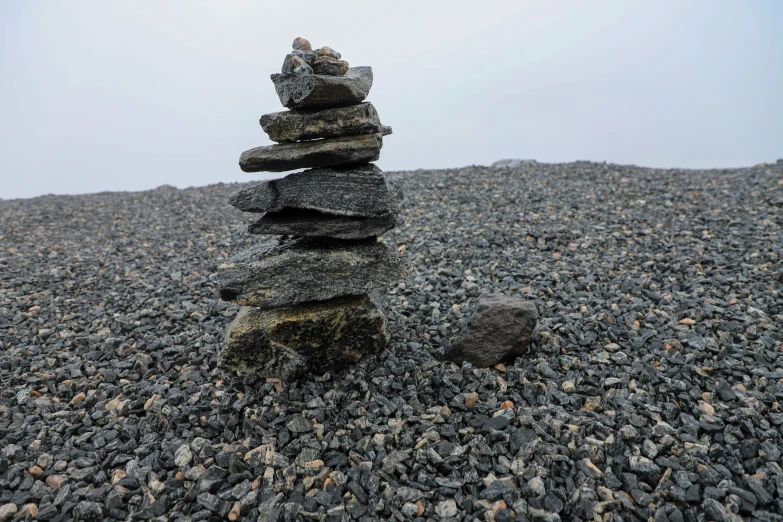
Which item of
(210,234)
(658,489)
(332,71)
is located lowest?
(658,489)

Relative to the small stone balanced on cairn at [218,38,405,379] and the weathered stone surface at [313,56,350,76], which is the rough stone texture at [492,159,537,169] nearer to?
the small stone balanced on cairn at [218,38,405,379]

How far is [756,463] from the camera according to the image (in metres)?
5.73

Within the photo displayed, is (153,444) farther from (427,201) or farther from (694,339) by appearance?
(427,201)

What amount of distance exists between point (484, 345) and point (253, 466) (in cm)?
358

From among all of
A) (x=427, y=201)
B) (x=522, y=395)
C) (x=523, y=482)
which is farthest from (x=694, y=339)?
(x=427, y=201)

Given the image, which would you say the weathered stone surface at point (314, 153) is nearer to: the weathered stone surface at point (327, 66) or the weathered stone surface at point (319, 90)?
the weathered stone surface at point (319, 90)

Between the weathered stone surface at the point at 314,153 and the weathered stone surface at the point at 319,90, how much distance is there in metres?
0.50

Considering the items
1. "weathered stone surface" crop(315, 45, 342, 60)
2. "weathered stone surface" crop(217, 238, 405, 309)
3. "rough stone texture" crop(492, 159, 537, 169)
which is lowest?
"weathered stone surface" crop(217, 238, 405, 309)

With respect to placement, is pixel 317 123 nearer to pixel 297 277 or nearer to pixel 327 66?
pixel 327 66

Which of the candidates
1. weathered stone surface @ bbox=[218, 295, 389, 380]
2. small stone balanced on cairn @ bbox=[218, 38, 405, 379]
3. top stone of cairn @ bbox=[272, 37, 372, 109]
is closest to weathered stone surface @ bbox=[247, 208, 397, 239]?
small stone balanced on cairn @ bbox=[218, 38, 405, 379]

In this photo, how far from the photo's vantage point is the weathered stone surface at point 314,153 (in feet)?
22.4

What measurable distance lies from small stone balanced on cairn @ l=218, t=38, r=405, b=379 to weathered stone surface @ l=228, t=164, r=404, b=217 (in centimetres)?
1

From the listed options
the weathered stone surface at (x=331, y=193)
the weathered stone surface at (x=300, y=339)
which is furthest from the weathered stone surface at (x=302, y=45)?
the weathered stone surface at (x=300, y=339)

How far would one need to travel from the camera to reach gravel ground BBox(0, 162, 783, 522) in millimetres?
5520
